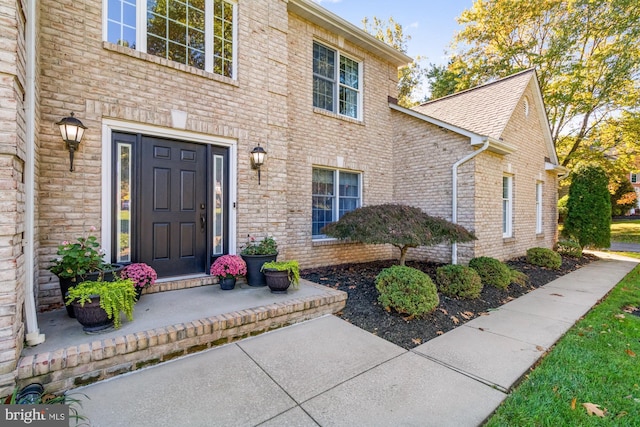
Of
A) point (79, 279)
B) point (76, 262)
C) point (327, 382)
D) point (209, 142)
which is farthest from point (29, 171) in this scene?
point (327, 382)

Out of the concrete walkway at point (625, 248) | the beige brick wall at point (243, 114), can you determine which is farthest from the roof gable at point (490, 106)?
the concrete walkway at point (625, 248)

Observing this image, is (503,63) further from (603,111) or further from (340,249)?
(340,249)

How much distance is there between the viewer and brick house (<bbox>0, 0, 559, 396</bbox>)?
2680 mm

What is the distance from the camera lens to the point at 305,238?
6.48 metres

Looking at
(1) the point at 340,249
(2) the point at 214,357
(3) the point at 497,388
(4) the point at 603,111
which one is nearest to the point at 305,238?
(1) the point at 340,249

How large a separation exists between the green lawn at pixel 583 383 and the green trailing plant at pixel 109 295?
3.31 metres

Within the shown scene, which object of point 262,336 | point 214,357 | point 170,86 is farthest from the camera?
point 170,86

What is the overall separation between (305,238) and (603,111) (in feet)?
53.1

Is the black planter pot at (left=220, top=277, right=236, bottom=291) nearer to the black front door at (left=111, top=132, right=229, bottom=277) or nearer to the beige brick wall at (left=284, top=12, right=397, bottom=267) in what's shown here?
the black front door at (left=111, top=132, right=229, bottom=277)

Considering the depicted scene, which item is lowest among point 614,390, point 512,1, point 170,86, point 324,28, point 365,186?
point 614,390

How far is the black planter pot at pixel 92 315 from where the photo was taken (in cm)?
267

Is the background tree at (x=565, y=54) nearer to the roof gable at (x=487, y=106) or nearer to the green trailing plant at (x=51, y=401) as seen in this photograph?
the roof gable at (x=487, y=106)

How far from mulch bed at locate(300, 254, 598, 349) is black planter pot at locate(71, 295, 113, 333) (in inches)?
108

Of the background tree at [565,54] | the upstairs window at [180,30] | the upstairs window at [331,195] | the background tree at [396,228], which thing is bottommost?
the background tree at [396,228]
